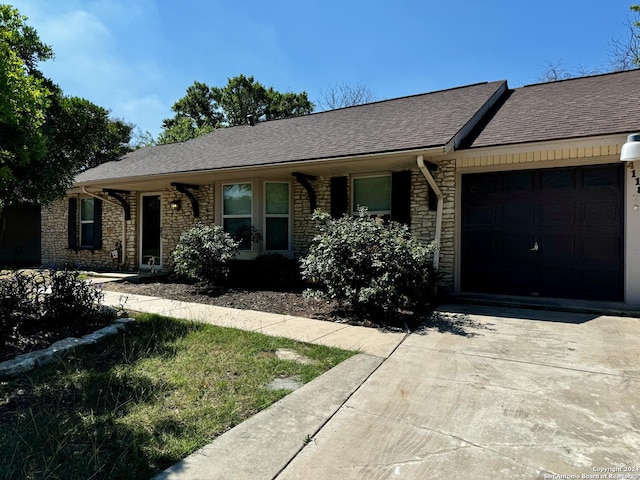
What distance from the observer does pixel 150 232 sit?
1176 centimetres

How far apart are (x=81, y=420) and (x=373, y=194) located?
266 inches

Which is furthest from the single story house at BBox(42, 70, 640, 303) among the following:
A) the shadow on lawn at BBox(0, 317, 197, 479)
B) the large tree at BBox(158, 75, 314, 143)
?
the large tree at BBox(158, 75, 314, 143)

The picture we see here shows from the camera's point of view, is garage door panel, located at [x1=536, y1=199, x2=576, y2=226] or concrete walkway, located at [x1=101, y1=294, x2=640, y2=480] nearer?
concrete walkway, located at [x1=101, y1=294, x2=640, y2=480]

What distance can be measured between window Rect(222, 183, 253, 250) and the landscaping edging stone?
15.5ft

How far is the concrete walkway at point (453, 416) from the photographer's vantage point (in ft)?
7.04

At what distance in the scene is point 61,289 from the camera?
4949 millimetres

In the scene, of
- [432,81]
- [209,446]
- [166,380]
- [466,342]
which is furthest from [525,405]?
[432,81]

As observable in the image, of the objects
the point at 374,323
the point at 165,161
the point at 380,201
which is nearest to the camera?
the point at 374,323

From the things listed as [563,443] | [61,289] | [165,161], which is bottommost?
[563,443]

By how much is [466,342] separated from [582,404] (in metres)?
1.67

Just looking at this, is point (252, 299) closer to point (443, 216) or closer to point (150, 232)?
point (443, 216)

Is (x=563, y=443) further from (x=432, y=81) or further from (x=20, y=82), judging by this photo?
(x=432, y=81)

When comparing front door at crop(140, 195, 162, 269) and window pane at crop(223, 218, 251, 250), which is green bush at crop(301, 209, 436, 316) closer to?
window pane at crop(223, 218, 251, 250)

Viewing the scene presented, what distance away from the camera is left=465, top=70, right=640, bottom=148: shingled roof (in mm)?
6062
